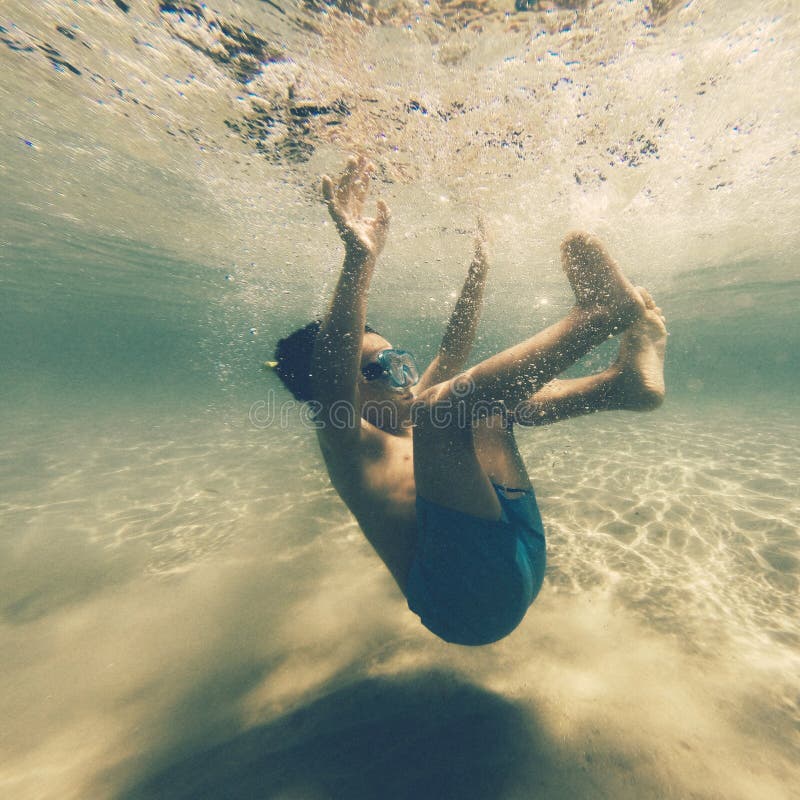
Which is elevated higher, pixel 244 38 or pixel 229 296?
pixel 244 38

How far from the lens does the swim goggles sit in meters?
3.10

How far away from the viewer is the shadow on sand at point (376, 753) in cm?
215

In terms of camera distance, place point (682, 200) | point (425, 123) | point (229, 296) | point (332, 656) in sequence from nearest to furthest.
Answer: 1. point (332, 656)
2. point (425, 123)
3. point (682, 200)
4. point (229, 296)

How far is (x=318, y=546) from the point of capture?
6.15m

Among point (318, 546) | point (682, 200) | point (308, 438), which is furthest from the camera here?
point (308, 438)

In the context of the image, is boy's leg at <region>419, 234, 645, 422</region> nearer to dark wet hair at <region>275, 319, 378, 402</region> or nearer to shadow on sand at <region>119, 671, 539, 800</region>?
dark wet hair at <region>275, 319, 378, 402</region>

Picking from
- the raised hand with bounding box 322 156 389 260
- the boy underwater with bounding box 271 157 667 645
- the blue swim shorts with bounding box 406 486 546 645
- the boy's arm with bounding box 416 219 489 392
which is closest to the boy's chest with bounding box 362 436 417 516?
the boy underwater with bounding box 271 157 667 645

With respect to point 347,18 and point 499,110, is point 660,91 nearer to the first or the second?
point 499,110

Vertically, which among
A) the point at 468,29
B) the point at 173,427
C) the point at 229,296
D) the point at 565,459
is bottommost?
the point at 173,427

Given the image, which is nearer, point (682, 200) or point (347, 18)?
point (347, 18)

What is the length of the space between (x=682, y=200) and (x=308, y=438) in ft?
50.0

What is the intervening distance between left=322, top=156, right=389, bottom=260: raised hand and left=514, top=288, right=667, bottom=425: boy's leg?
168 centimetres

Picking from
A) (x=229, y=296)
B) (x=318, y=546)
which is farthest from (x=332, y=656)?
(x=229, y=296)

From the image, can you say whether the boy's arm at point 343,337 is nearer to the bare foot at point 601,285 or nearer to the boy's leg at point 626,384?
the bare foot at point 601,285
